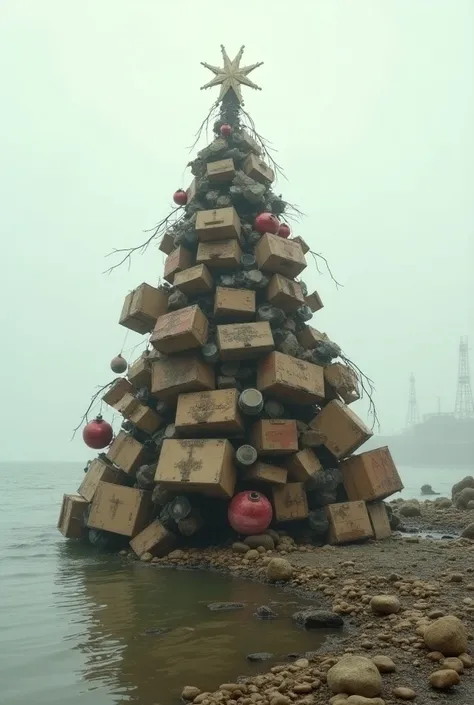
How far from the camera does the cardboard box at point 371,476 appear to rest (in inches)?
301

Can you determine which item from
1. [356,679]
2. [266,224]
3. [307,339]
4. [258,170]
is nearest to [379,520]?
[307,339]

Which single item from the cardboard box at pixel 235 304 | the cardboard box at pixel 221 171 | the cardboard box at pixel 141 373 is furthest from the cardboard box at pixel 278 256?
the cardboard box at pixel 141 373

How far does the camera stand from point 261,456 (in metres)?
7.44

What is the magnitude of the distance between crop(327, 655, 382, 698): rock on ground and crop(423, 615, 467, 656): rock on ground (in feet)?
1.77

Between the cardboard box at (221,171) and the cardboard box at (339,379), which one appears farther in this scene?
the cardboard box at (221,171)

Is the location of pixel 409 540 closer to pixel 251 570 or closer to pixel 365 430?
pixel 365 430

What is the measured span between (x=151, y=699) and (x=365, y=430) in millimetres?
5375

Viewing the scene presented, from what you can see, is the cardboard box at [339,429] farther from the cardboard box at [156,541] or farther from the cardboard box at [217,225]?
the cardboard box at [217,225]

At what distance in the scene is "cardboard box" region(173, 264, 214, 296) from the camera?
8133mm

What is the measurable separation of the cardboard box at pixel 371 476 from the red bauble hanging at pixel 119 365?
3919 mm

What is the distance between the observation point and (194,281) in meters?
8.15

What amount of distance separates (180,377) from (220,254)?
1950 mm

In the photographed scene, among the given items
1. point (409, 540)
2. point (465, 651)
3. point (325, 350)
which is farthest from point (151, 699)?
point (325, 350)

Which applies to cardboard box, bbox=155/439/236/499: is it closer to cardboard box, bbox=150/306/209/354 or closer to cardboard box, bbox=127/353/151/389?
cardboard box, bbox=150/306/209/354
